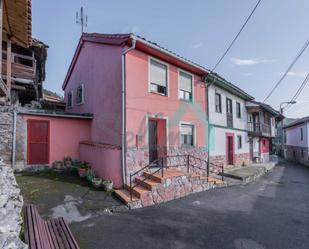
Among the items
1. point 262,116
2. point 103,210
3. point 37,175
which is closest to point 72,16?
point 37,175

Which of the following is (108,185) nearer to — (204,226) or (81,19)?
(204,226)

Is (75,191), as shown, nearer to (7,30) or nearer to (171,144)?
(171,144)

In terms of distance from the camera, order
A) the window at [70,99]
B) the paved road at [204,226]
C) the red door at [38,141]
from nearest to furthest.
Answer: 1. the paved road at [204,226]
2. the red door at [38,141]
3. the window at [70,99]

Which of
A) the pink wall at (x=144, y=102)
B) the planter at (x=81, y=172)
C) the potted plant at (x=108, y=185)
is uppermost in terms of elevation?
the pink wall at (x=144, y=102)

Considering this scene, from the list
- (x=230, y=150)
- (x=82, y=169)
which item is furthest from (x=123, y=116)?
(x=230, y=150)

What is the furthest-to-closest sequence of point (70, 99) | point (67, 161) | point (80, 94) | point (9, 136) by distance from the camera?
point (70, 99), point (80, 94), point (67, 161), point (9, 136)

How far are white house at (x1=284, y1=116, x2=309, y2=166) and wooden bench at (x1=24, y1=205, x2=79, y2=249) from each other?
88.8ft

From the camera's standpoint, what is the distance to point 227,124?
15195 millimetres

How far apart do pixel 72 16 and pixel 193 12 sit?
1126cm

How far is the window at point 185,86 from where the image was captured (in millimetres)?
10861

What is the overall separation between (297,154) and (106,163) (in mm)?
29895

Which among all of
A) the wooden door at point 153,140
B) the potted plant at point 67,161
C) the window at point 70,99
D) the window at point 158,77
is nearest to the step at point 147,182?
the wooden door at point 153,140

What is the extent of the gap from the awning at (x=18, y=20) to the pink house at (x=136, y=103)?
3.17 metres

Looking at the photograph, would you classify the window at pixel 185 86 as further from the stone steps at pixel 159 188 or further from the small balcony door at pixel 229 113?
the small balcony door at pixel 229 113
